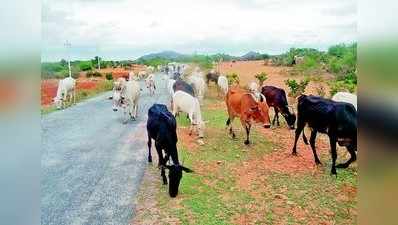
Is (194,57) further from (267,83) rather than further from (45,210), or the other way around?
(45,210)

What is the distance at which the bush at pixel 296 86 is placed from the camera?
208 cm

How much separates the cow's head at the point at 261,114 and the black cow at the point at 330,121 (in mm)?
133

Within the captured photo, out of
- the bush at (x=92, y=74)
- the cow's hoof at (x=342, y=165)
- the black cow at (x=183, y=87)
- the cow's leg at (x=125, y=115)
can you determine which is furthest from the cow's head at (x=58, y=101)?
the cow's hoof at (x=342, y=165)

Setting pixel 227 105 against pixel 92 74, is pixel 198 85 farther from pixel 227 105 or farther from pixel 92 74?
pixel 92 74

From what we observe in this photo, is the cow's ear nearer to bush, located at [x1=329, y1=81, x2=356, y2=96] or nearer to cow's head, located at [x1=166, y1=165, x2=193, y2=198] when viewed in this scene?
cow's head, located at [x1=166, y1=165, x2=193, y2=198]

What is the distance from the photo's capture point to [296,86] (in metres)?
2.09

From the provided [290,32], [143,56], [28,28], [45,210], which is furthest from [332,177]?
[28,28]

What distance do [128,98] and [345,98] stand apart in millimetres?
913

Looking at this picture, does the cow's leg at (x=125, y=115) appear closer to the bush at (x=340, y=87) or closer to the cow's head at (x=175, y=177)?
the cow's head at (x=175, y=177)

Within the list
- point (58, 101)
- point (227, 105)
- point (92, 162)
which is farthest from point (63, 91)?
point (227, 105)

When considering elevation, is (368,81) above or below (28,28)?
below

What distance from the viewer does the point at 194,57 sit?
2.08 m

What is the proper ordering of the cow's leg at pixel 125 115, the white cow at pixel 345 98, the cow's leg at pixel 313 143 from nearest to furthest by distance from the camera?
1. the white cow at pixel 345 98
2. the cow's leg at pixel 313 143
3. the cow's leg at pixel 125 115

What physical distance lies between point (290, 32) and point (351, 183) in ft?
2.15
